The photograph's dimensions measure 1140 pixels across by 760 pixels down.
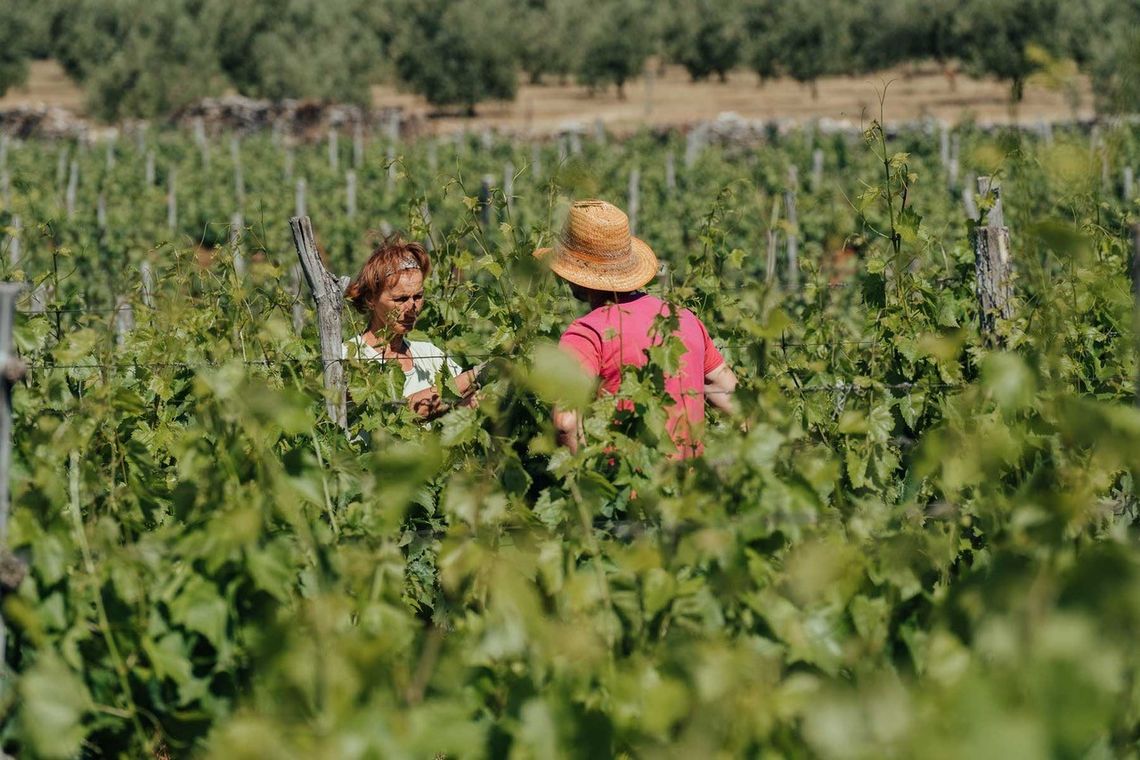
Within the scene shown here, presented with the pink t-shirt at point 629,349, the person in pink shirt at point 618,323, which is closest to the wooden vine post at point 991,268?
the person in pink shirt at point 618,323

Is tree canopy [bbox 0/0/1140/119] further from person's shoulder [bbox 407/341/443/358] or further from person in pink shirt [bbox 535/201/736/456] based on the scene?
person in pink shirt [bbox 535/201/736/456]

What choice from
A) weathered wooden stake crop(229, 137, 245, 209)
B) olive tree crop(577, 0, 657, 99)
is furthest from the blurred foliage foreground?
olive tree crop(577, 0, 657, 99)

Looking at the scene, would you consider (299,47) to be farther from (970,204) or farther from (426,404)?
(426,404)

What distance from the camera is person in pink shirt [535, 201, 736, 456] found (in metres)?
3.34

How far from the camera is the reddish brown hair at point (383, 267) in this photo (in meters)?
4.12

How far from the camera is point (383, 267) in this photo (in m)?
4.13

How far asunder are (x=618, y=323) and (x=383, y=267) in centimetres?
103

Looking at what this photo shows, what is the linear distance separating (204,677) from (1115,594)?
63.0 inches

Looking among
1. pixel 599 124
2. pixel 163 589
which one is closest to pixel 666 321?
pixel 163 589

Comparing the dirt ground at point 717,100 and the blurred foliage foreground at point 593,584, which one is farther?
the dirt ground at point 717,100

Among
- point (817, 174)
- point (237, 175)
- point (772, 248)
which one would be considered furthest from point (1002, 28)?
point (772, 248)

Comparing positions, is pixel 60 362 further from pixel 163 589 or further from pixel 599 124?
pixel 599 124

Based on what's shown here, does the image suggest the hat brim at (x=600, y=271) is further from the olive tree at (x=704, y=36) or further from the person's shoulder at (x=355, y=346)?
the olive tree at (x=704, y=36)

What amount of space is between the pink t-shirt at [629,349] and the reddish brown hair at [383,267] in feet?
2.94
